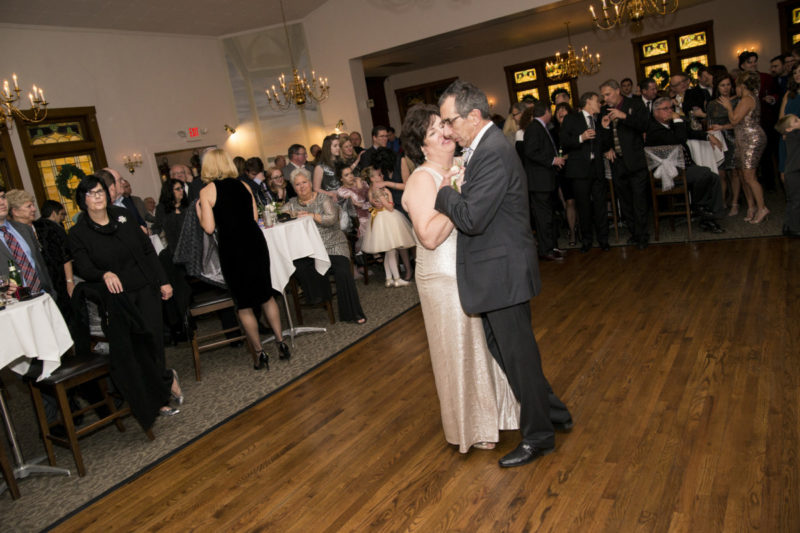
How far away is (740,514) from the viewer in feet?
7.08

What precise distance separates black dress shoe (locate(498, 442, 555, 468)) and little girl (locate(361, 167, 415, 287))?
3796 millimetres

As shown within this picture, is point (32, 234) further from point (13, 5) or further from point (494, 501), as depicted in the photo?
point (13, 5)

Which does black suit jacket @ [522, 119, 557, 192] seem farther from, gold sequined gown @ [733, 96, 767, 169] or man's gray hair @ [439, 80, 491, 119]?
man's gray hair @ [439, 80, 491, 119]

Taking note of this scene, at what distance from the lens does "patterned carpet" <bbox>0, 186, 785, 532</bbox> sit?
3.25m

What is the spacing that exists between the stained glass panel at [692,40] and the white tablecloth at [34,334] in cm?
1581

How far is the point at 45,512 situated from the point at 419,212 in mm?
2518

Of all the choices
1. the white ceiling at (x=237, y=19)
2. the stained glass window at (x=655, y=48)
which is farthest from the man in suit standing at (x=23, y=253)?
the stained glass window at (x=655, y=48)

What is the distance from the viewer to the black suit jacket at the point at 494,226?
242cm

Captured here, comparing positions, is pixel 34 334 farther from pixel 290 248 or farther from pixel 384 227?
pixel 384 227

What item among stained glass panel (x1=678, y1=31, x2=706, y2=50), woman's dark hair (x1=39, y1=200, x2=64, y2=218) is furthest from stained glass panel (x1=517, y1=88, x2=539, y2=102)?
woman's dark hair (x1=39, y1=200, x2=64, y2=218)

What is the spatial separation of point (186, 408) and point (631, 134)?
5.05 meters

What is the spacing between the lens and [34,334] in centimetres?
334

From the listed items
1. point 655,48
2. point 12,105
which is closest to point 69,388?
point 12,105

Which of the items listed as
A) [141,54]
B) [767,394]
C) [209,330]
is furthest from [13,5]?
[767,394]
